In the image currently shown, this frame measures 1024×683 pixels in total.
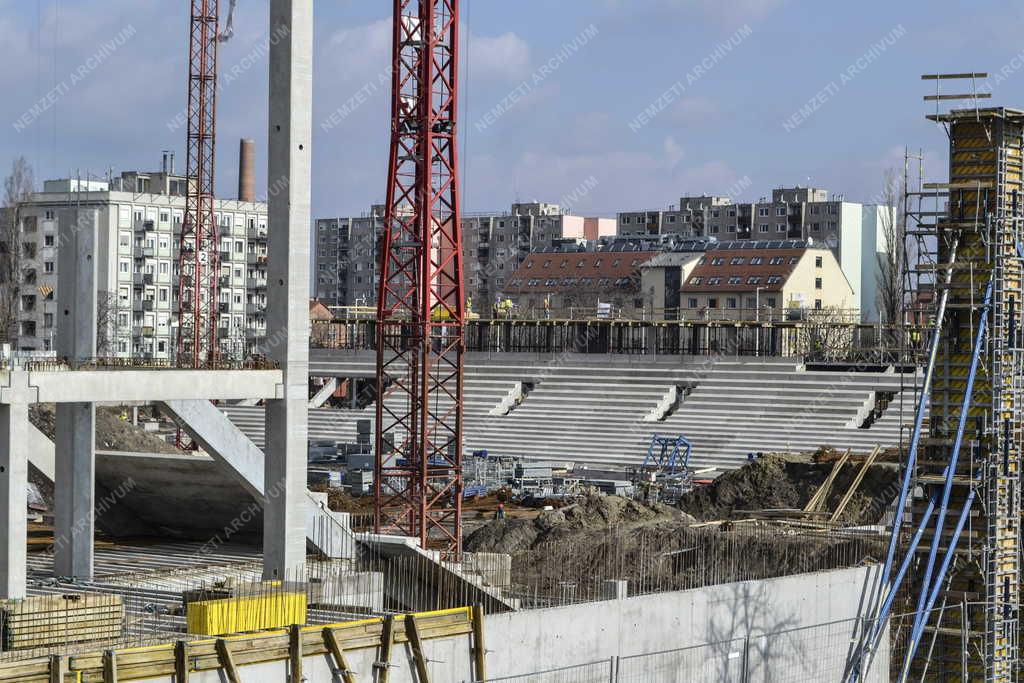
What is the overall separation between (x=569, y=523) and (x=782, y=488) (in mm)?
9457

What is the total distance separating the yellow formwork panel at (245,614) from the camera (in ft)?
60.1

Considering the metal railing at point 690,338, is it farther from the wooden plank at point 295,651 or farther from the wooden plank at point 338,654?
the wooden plank at point 295,651

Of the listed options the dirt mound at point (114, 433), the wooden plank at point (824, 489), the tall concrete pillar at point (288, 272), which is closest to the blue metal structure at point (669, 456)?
the wooden plank at point (824, 489)

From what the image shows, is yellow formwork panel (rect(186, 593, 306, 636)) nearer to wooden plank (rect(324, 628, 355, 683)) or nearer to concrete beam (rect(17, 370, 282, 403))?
wooden plank (rect(324, 628, 355, 683))

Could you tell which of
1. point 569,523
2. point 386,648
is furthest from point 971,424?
point 569,523

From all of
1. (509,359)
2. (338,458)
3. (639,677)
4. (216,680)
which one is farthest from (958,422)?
(509,359)

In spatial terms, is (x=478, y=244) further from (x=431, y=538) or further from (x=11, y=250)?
(x=431, y=538)

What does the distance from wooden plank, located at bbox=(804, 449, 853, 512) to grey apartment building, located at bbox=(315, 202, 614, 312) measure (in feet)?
239

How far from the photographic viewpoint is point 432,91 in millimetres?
29609

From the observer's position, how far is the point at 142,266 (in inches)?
3543

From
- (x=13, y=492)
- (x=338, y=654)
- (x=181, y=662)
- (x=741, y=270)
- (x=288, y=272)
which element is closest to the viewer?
(x=181, y=662)

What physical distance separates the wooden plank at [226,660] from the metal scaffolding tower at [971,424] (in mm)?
9867

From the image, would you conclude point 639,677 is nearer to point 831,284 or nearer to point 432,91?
point 432,91

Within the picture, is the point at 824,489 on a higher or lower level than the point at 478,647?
higher
